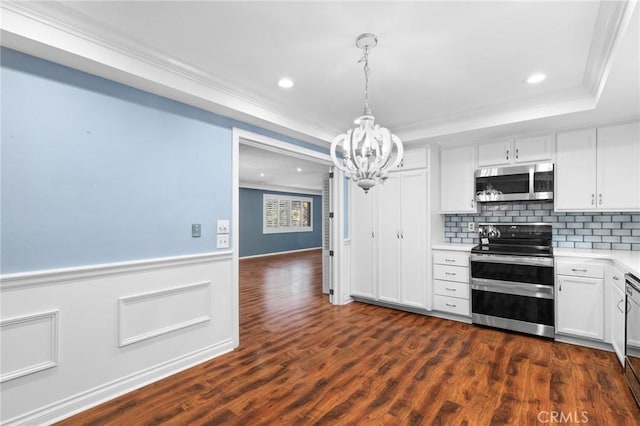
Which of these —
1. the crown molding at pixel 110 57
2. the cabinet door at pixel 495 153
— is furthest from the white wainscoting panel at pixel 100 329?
the cabinet door at pixel 495 153

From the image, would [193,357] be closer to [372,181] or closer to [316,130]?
[372,181]

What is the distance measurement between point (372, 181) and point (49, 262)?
7.25ft

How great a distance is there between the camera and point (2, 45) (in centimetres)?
187

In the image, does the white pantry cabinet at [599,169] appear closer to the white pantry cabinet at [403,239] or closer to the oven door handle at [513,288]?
the oven door handle at [513,288]

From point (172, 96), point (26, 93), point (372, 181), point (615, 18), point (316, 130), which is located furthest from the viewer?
point (316, 130)

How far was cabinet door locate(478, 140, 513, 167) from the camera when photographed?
151 inches

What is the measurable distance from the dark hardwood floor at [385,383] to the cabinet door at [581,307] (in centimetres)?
19

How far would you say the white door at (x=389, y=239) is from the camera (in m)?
4.33

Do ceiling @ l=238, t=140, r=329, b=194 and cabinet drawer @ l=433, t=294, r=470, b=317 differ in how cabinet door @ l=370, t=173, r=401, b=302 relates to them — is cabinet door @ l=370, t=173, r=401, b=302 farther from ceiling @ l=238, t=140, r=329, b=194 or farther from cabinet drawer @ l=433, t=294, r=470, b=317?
ceiling @ l=238, t=140, r=329, b=194

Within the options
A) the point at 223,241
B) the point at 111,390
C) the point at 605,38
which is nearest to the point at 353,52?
the point at 605,38

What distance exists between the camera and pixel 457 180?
421cm

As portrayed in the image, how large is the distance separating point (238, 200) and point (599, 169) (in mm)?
4025

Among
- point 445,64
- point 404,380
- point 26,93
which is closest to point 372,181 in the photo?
point 445,64

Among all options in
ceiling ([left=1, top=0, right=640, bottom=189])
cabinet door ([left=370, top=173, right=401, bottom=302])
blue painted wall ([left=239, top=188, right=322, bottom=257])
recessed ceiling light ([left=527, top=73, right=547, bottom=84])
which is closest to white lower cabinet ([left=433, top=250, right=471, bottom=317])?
cabinet door ([left=370, top=173, right=401, bottom=302])
